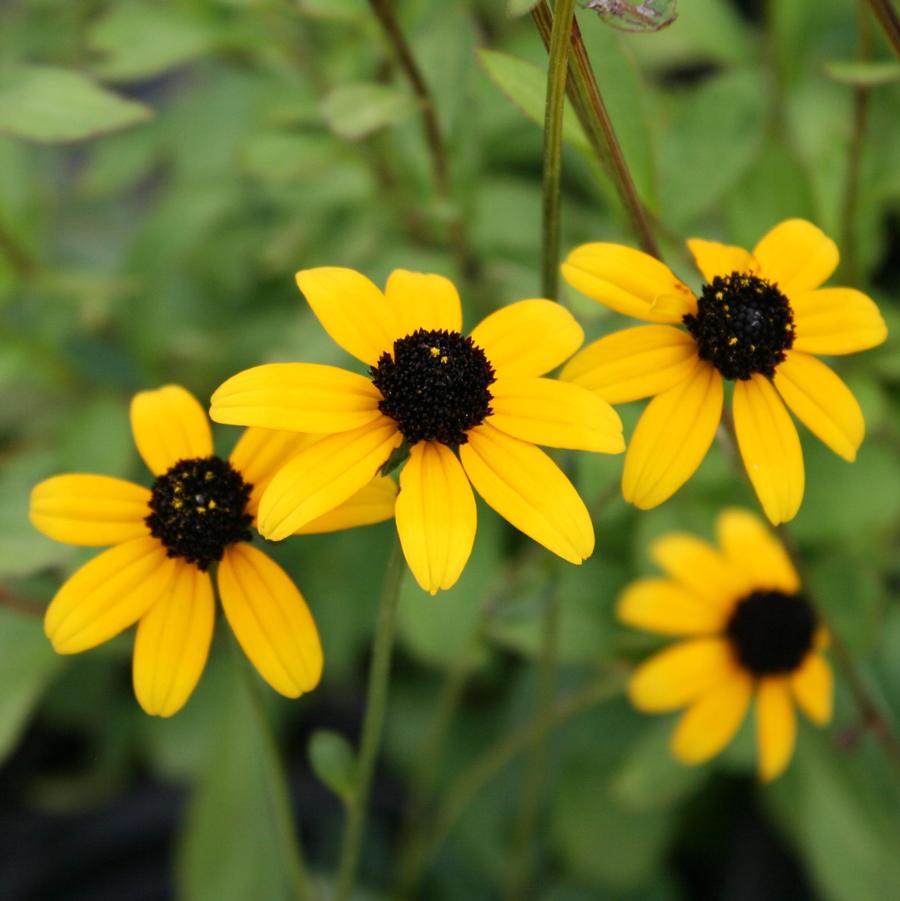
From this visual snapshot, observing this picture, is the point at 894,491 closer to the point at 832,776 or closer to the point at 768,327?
the point at 832,776

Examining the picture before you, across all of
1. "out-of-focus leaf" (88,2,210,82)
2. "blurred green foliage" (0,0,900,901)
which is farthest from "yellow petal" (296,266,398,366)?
"out-of-focus leaf" (88,2,210,82)

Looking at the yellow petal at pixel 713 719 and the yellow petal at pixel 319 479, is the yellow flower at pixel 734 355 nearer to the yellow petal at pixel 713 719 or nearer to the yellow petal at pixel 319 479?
the yellow petal at pixel 319 479

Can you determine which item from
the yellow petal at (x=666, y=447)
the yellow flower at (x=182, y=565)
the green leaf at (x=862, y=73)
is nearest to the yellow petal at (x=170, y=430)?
the yellow flower at (x=182, y=565)

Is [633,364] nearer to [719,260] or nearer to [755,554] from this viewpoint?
[719,260]

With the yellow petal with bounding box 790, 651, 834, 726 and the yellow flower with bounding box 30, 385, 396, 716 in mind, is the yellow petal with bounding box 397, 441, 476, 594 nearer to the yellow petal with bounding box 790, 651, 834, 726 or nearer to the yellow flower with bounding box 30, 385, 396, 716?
the yellow flower with bounding box 30, 385, 396, 716

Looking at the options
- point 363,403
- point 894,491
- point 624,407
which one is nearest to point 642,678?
point 624,407

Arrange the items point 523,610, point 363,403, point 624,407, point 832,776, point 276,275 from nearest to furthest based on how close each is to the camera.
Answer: point 363,403 < point 523,610 < point 624,407 < point 832,776 < point 276,275
